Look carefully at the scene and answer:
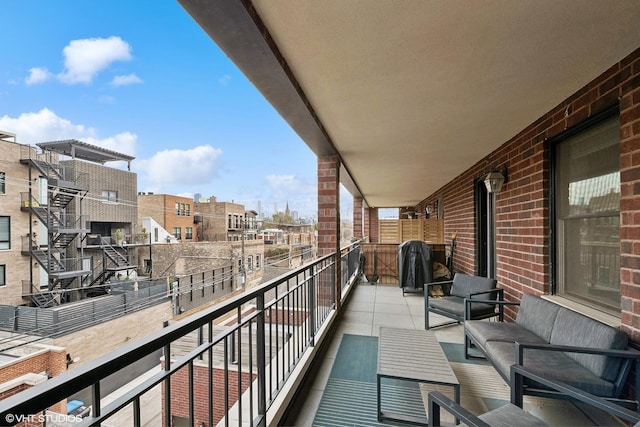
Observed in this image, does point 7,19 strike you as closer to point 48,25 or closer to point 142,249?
point 48,25

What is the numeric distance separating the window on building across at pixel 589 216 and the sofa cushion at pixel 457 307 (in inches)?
31.2

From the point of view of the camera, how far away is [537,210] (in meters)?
2.67

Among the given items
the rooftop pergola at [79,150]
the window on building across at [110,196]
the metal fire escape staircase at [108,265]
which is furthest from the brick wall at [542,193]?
the metal fire escape staircase at [108,265]

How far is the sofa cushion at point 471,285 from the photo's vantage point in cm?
331

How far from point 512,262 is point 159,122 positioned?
1306 centimetres

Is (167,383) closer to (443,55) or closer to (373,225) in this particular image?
(443,55)

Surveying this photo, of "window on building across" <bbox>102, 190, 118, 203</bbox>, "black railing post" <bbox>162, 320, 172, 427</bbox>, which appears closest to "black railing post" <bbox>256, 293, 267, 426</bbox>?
"black railing post" <bbox>162, 320, 172, 427</bbox>

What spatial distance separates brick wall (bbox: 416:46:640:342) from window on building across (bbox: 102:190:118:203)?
8259 mm

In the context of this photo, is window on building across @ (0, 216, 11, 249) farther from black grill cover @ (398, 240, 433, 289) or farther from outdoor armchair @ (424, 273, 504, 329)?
black grill cover @ (398, 240, 433, 289)

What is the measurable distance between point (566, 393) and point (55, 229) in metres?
8.09

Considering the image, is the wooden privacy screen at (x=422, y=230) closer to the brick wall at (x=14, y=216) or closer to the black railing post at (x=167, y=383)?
the black railing post at (x=167, y=383)

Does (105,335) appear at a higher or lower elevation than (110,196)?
lower

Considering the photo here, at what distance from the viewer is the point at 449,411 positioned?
1.17 metres

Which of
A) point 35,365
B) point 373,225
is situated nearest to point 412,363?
point 35,365
